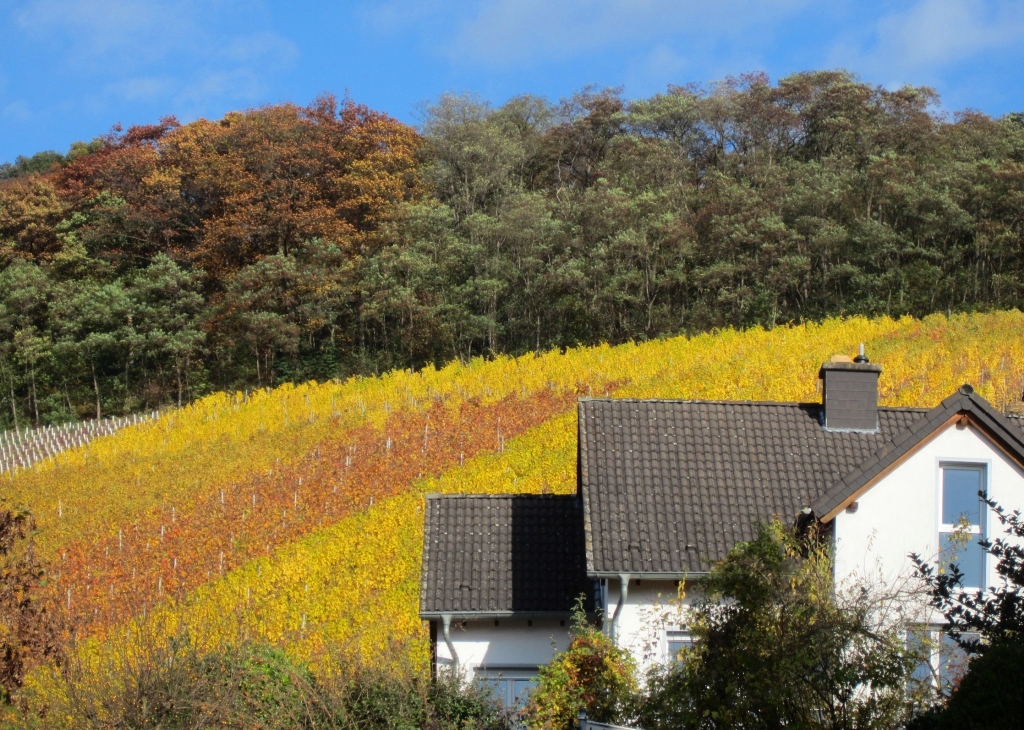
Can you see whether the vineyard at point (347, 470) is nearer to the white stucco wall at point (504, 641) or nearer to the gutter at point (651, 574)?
the white stucco wall at point (504, 641)

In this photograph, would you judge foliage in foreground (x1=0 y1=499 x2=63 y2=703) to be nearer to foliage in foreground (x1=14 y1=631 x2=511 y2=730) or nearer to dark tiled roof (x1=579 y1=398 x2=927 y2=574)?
foliage in foreground (x1=14 y1=631 x2=511 y2=730)

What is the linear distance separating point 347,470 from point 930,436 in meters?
17.6

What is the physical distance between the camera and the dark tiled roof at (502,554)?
47.5ft

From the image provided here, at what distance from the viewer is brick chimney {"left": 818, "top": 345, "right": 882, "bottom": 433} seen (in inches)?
631

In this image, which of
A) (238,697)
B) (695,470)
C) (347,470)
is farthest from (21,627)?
(347,470)

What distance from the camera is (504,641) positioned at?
575 inches

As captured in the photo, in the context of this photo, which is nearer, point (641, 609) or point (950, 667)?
point (950, 667)

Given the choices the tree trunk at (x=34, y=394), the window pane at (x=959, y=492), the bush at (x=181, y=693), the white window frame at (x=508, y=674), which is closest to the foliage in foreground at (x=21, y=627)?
the bush at (x=181, y=693)

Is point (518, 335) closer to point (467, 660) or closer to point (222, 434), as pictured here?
point (222, 434)

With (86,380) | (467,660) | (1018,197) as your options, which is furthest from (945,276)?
(86,380)

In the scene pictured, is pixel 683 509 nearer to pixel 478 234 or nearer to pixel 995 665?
pixel 995 665

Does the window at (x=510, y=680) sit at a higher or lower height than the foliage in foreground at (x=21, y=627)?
lower

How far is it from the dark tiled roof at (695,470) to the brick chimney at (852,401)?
0.52 ft

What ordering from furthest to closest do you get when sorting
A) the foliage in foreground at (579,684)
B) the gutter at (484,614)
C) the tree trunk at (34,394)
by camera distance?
1. the tree trunk at (34,394)
2. the gutter at (484,614)
3. the foliage in foreground at (579,684)
